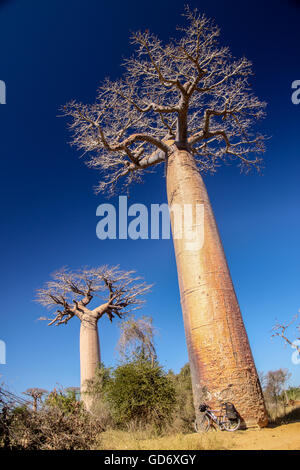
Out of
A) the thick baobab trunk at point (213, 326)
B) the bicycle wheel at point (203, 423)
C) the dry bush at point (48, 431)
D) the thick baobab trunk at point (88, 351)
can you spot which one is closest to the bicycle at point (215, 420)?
the bicycle wheel at point (203, 423)

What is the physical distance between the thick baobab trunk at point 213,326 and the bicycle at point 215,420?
11 cm

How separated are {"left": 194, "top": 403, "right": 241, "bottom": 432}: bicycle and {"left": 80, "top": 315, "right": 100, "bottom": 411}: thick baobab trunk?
7238mm

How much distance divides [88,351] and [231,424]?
28.8 feet

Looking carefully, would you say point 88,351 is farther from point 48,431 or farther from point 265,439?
point 265,439

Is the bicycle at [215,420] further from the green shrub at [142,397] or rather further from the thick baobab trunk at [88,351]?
the thick baobab trunk at [88,351]

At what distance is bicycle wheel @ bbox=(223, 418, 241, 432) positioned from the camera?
369cm

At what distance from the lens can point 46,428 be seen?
3.44 meters

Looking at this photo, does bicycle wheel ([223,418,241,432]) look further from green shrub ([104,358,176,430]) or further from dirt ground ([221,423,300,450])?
green shrub ([104,358,176,430])

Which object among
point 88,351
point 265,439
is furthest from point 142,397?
point 88,351

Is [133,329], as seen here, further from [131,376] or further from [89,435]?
[89,435]

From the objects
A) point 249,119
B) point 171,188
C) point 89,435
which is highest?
point 249,119
